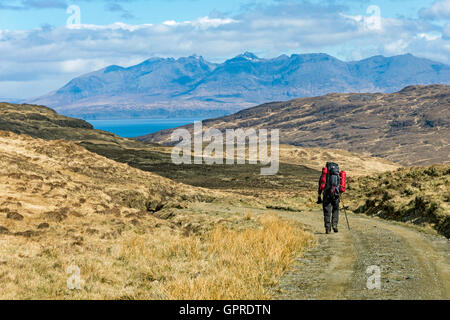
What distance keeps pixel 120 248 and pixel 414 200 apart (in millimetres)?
15126

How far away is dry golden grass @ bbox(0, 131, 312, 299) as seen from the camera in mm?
8941

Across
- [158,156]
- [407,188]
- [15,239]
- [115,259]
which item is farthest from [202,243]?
[158,156]

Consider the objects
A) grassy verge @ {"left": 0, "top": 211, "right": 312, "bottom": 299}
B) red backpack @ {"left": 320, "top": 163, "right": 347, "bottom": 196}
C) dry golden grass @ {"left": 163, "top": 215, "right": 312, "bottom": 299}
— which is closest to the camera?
dry golden grass @ {"left": 163, "top": 215, "right": 312, "bottom": 299}

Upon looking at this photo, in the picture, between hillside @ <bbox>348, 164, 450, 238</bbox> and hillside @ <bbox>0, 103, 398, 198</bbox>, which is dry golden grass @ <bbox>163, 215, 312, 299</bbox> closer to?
hillside @ <bbox>348, 164, 450, 238</bbox>

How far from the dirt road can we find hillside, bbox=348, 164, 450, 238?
9.35 ft

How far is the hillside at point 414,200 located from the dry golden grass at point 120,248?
618 centimetres

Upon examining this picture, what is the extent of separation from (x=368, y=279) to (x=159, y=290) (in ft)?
14.0

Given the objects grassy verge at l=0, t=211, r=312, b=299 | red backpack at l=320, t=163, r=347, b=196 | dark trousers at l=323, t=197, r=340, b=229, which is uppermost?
red backpack at l=320, t=163, r=347, b=196

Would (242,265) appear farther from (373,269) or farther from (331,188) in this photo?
(331,188)

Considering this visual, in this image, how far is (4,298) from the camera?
8.24 m

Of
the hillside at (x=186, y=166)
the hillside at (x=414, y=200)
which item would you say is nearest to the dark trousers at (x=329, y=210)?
the hillside at (x=414, y=200)

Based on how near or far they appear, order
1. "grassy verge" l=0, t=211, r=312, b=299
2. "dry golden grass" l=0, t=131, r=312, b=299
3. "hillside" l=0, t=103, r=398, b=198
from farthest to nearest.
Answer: "hillside" l=0, t=103, r=398, b=198
"dry golden grass" l=0, t=131, r=312, b=299
"grassy verge" l=0, t=211, r=312, b=299

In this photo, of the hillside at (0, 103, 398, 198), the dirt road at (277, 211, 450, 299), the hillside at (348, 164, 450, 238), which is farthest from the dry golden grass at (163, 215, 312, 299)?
the hillside at (0, 103, 398, 198)

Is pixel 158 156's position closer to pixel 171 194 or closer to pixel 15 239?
pixel 171 194
